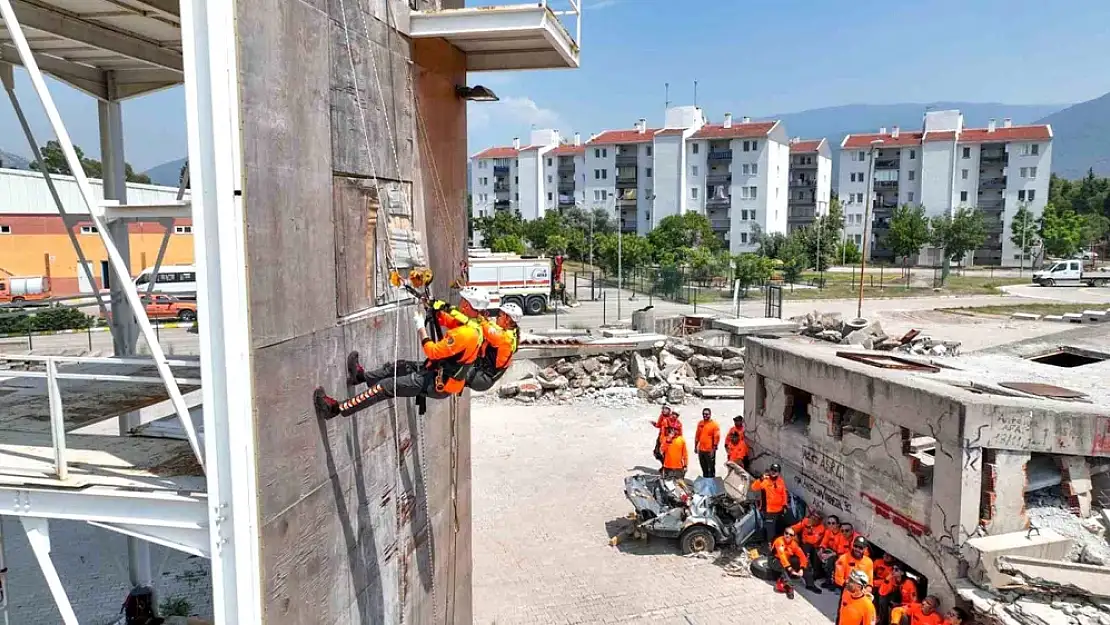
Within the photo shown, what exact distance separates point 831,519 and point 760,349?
3.52 m

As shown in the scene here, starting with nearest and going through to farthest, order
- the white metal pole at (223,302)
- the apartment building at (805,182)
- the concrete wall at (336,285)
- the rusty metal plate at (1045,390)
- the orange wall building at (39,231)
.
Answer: the white metal pole at (223,302) → the concrete wall at (336,285) → the rusty metal plate at (1045,390) → the orange wall building at (39,231) → the apartment building at (805,182)

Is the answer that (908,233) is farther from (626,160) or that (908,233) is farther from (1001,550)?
(1001,550)

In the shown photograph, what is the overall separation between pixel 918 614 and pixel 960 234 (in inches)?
2148

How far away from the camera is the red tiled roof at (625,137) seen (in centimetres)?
6900

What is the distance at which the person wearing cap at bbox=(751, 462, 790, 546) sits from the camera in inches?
431

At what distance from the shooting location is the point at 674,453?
1279 centimetres

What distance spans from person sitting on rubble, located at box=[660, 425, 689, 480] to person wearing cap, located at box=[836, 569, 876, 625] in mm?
4837

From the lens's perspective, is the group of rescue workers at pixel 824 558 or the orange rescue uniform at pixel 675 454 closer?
the group of rescue workers at pixel 824 558

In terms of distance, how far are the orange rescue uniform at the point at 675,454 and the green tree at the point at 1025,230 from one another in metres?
58.4

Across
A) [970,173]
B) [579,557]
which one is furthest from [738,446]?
[970,173]

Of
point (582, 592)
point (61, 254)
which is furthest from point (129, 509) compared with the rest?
point (61, 254)

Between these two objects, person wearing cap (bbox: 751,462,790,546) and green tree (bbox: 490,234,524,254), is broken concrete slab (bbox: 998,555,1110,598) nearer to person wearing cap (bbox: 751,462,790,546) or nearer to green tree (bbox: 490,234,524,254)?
person wearing cap (bbox: 751,462,790,546)

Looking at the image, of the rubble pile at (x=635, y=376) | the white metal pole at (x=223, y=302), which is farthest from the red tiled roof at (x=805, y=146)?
the white metal pole at (x=223, y=302)

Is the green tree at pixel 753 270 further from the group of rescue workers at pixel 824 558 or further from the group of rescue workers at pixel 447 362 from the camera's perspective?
the group of rescue workers at pixel 447 362
